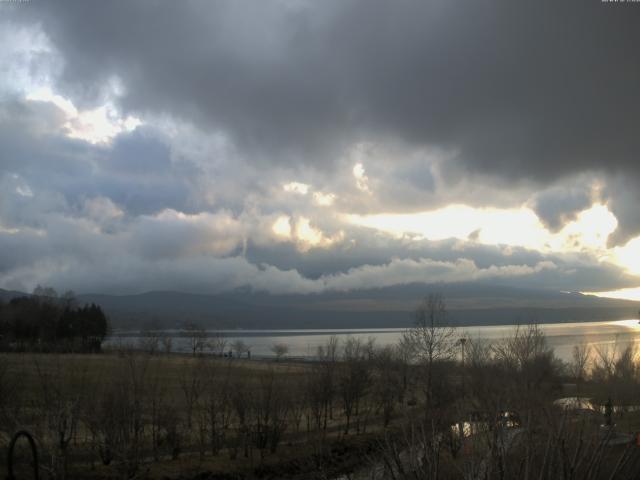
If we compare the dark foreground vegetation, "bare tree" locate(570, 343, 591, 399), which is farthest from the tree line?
"bare tree" locate(570, 343, 591, 399)

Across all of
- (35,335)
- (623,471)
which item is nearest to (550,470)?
(623,471)

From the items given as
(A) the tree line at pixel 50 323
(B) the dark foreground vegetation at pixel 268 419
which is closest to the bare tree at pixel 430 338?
(B) the dark foreground vegetation at pixel 268 419

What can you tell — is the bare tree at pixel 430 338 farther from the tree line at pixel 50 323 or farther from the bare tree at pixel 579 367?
the tree line at pixel 50 323

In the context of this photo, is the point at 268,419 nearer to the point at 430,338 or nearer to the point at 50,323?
the point at 430,338

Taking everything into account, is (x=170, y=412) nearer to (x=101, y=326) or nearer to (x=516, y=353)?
(x=516, y=353)

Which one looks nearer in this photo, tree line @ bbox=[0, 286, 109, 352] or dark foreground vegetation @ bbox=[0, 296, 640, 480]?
dark foreground vegetation @ bbox=[0, 296, 640, 480]

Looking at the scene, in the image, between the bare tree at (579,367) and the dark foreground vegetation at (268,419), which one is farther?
the bare tree at (579,367)

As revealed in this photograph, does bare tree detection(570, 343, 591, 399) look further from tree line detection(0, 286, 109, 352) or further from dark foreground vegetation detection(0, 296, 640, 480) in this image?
tree line detection(0, 286, 109, 352)

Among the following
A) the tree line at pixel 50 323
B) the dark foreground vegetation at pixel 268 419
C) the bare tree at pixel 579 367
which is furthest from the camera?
the tree line at pixel 50 323

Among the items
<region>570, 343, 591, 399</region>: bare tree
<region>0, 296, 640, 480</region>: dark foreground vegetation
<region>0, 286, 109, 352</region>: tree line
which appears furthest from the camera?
<region>0, 286, 109, 352</region>: tree line

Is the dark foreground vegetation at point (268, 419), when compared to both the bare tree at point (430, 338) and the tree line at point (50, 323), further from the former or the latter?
the tree line at point (50, 323)

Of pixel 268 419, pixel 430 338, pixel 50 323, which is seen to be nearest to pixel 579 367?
pixel 430 338

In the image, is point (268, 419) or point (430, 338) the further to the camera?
point (430, 338)

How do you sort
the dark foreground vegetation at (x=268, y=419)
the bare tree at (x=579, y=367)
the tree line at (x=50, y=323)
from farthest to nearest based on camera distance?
the tree line at (x=50, y=323) → the bare tree at (x=579, y=367) → the dark foreground vegetation at (x=268, y=419)
